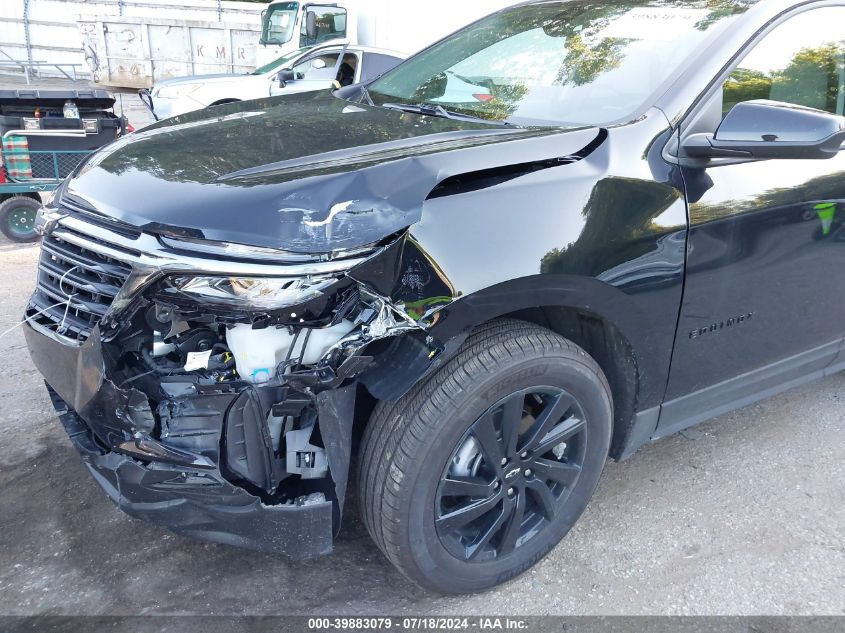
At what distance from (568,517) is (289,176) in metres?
→ 1.45

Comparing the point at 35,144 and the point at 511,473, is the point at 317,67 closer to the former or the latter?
the point at 35,144

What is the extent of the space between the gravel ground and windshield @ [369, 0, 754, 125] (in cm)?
155

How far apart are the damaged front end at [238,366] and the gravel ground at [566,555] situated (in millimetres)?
465

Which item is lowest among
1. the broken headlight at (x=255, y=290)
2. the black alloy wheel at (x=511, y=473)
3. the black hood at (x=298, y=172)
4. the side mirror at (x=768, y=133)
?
the black alloy wheel at (x=511, y=473)

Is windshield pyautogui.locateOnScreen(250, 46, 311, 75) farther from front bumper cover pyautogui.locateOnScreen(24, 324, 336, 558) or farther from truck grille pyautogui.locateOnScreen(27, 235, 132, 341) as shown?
front bumper cover pyautogui.locateOnScreen(24, 324, 336, 558)

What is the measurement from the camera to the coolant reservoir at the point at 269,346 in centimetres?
180

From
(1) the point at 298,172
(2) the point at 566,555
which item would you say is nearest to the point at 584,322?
(2) the point at 566,555

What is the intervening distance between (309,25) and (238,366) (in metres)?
12.7

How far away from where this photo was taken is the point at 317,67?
10477 mm

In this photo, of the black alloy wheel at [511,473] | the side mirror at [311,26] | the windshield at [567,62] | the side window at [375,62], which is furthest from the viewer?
the side mirror at [311,26]

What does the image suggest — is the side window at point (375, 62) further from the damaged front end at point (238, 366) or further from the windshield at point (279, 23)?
the damaged front end at point (238, 366)

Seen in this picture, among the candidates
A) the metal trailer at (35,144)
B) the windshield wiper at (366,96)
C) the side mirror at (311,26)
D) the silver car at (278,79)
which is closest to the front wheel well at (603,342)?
the windshield wiper at (366,96)

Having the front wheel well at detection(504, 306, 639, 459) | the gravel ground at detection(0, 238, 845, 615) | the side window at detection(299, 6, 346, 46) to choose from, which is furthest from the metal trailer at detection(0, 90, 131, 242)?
the side window at detection(299, 6, 346, 46)

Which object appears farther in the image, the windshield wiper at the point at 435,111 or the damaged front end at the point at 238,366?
the windshield wiper at the point at 435,111
